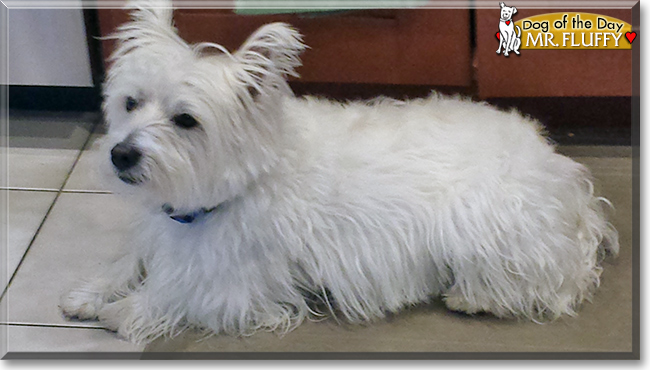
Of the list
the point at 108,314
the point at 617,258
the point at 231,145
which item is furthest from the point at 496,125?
the point at 108,314

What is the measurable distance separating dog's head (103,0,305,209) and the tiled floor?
47cm

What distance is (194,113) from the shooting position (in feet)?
5.26

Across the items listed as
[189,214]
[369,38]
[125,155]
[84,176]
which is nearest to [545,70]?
[369,38]

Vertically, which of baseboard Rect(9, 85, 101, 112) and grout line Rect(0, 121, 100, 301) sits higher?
baseboard Rect(9, 85, 101, 112)

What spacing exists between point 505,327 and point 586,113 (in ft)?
3.25

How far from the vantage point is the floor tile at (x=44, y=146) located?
2477mm

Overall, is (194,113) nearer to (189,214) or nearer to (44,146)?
(189,214)

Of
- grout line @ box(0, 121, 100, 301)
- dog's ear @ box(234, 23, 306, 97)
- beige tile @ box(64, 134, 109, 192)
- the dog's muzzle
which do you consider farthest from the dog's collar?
beige tile @ box(64, 134, 109, 192)

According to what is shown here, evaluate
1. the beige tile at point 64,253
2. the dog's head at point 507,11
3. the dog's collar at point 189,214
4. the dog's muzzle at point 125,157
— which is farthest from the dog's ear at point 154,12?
the dog's head at point 507,11

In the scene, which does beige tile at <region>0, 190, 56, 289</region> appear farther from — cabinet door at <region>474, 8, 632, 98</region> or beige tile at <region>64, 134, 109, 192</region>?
cabinet door at <region>474, 8, 632, 98</region>

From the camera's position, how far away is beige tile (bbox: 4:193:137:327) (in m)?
2.03

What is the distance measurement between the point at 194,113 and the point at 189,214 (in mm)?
280

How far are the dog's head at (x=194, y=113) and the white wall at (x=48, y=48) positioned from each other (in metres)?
0.90

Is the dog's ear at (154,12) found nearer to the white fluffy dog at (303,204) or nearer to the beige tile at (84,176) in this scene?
the white fluffy dog at (303,204)
